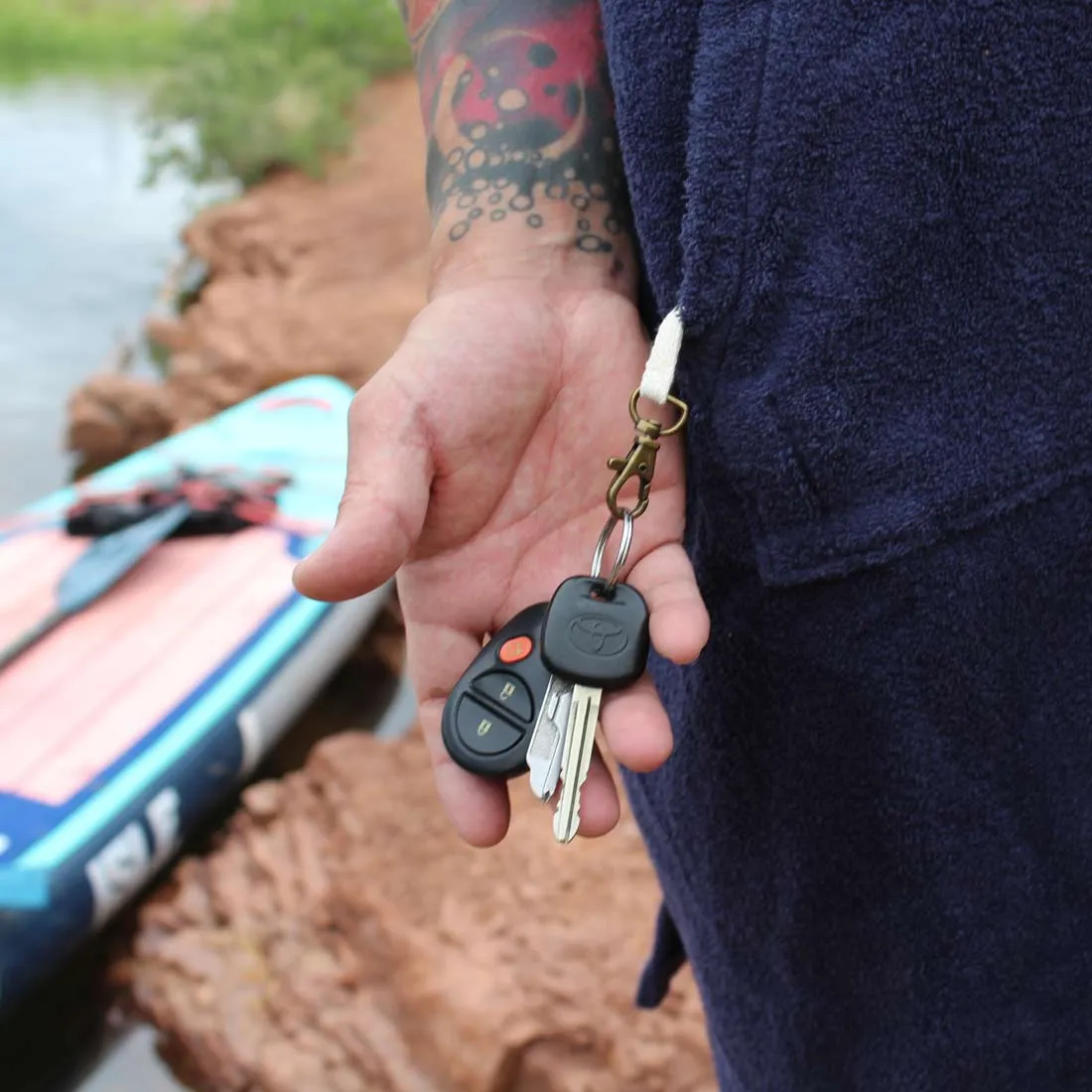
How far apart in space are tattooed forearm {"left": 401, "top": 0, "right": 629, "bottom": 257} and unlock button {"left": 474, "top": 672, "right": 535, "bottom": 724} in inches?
15.5

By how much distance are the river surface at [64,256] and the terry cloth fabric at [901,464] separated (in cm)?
518

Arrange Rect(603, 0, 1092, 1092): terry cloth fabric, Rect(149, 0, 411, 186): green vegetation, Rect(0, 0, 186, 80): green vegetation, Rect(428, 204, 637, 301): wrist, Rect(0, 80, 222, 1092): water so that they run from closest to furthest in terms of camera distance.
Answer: Rect(603, 0, 1092, 1092): terry cloth fabric < Rect(428, 204, 637, 301): wrist < Rect(0, 80, 222, 1092): water < Rect(149, 0, 411, 186): green vegetation < Rect(0, 0, 186, 80): green vegetation

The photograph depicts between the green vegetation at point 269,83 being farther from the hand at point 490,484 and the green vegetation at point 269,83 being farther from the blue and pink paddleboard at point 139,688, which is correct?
the hand at point 490,484

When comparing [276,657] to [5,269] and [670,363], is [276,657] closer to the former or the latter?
[670,363]

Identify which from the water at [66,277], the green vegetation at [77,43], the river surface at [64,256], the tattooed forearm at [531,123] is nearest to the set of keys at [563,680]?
the tattooed forearm at [531,123]

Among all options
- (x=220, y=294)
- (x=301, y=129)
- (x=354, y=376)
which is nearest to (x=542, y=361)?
(x=354, y=376)

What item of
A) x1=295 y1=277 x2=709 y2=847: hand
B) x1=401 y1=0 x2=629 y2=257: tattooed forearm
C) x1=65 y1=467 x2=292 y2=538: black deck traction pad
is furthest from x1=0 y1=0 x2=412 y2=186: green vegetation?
x1=295 y1=277 x2=709 y2=847: hand

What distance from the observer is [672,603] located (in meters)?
0.78

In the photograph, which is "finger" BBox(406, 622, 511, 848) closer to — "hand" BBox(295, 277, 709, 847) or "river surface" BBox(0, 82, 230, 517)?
"hand" BBox(295, 277, 709, 847)

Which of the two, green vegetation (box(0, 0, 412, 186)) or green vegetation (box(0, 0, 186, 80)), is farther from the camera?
green vegetation (box(0, 0, 186, 80))

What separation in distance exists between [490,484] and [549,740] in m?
0.23

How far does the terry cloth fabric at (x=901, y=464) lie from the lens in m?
0.71

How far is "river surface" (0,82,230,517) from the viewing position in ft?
18.7

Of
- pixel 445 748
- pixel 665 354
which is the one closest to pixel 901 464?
pixel 665 354
